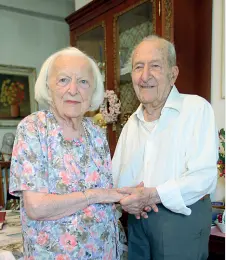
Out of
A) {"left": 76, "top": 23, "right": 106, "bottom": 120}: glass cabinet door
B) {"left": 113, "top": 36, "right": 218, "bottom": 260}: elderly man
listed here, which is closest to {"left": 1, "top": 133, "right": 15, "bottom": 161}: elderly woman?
{"left": 76, "top": 23, "right": 106, "bottom": 120}: glass cabinet door

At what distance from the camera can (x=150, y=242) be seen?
125cm

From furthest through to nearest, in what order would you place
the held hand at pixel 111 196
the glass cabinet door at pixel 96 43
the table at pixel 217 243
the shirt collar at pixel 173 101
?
1. the glass cabinet door at pixel 96 43
2. the table at pixel 217 243
3. the shirt collar at pixel 173 101
4. the held hand at pixel 111 196

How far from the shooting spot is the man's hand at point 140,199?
1.17 m

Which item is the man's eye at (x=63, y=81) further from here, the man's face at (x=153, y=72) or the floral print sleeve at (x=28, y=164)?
the man's face at (x=153, y=72)

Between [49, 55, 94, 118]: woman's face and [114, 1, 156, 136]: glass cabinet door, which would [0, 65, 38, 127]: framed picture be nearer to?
[114, 1, 156, 136]: glass cabinet door

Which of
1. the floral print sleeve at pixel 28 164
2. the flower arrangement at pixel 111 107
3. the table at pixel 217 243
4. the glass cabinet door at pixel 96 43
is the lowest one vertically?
the table at pixel 217 243

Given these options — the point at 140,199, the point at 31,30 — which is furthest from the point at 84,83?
the point at 31,30

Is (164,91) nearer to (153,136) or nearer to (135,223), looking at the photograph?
(153,136)

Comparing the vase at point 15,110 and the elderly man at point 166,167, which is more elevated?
the vase at point 15,110

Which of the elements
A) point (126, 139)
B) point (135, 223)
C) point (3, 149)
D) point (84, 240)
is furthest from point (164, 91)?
point (3, 149)

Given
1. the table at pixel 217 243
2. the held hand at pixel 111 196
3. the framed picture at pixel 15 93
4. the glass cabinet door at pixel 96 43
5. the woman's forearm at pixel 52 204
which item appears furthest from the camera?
the framed picture at pixel 15 93

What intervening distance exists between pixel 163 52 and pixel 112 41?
0.86 m

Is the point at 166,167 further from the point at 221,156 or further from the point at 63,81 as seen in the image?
the point at 221,156

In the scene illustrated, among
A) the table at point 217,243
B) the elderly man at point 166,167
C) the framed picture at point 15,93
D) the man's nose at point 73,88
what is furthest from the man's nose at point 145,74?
the framed picture at point 15,93
